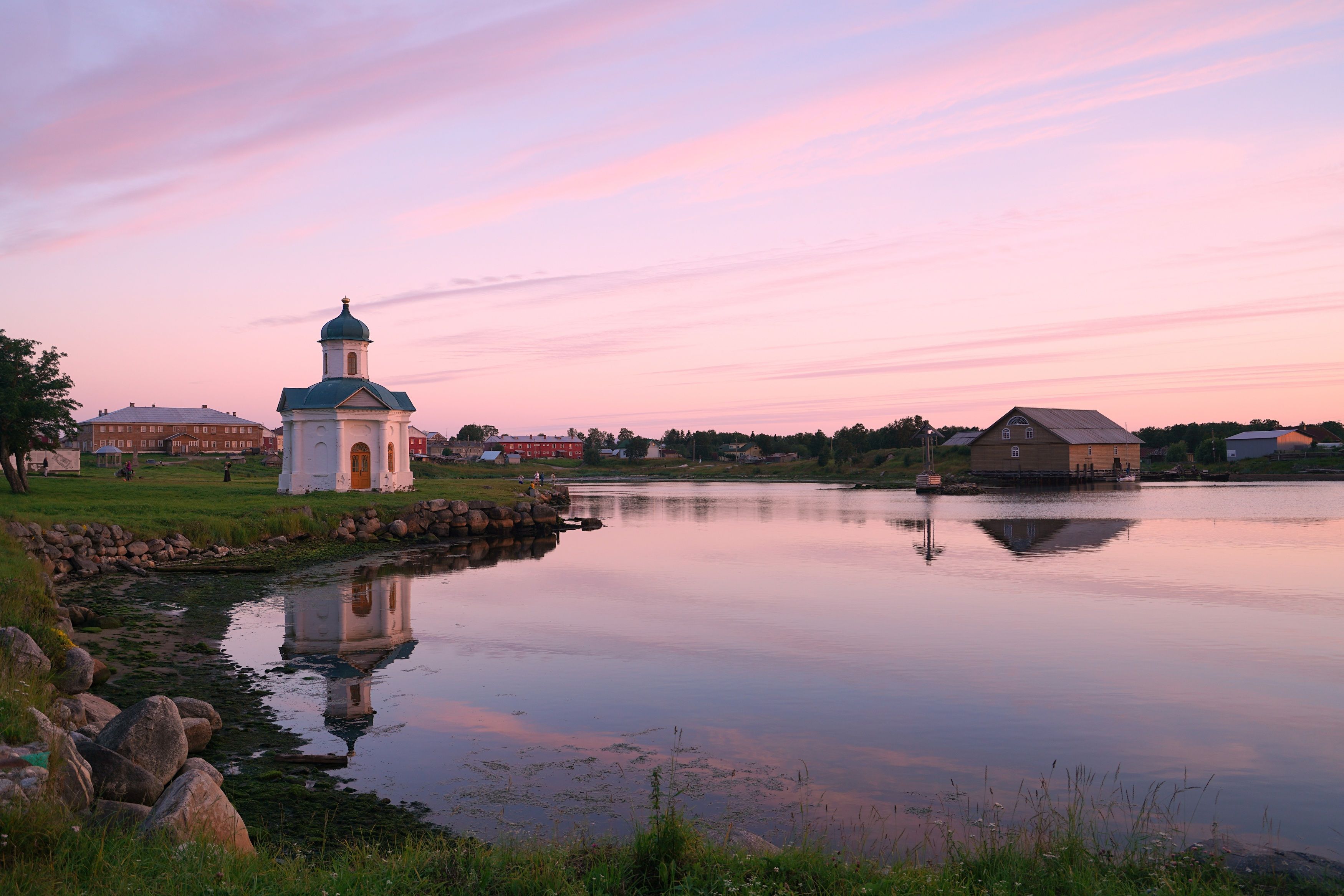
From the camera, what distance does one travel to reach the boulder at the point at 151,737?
9.60 meters

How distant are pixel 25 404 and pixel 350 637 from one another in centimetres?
2329

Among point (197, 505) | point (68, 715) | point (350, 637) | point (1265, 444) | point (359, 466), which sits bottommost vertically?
point (350, 637)

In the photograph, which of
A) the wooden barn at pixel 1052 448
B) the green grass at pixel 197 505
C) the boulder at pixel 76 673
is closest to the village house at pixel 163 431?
the green grass at pixel 197 505

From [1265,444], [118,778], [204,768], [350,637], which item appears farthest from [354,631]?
[1265,444]

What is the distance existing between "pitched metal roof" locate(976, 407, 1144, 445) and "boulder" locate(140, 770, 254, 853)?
10247cm

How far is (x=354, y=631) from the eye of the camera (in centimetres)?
2077

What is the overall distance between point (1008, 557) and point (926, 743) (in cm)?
2490

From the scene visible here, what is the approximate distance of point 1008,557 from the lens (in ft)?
116

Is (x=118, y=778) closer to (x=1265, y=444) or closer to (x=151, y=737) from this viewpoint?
(x=151, y=737)

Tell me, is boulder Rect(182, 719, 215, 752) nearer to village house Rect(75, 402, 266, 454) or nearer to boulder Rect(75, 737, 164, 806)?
boulder Rect(75, 737, 164, 806)

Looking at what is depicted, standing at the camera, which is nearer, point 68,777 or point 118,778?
point 68,777

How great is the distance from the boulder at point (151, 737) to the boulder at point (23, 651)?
2.05 m

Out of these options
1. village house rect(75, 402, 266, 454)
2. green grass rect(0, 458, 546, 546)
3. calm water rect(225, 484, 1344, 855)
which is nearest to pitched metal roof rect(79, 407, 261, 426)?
village house rect(75, 402, 266, 454)

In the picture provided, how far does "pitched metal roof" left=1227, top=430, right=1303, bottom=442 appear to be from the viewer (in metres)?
116
